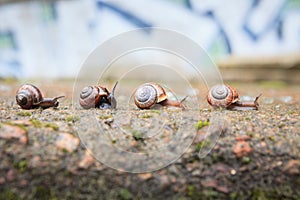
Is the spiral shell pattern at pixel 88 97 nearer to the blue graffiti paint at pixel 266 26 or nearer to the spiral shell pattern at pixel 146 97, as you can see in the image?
the spiral shell pattern at pixel 146 97

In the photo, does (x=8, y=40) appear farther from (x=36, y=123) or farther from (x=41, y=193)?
(x=41, y=193)

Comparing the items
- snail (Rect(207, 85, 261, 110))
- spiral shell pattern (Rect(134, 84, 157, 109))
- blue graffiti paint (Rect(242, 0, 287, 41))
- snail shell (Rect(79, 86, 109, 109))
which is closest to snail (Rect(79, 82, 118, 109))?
snail shell (Rect(79, 86, 109, 109))

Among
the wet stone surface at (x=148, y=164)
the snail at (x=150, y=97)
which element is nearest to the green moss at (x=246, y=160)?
the wet stone surface at (x=148, y=164)

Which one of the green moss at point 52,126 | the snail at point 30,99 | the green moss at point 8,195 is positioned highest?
the snail at point 30,99

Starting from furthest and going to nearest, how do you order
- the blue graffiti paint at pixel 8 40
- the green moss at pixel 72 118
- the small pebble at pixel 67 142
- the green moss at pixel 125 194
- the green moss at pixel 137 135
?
the blue graffiti paint at pixel 8 40 → the green moss at pixel 72 118 → the green moss at pixel 137 135 → the small pebble at pixel 67 142 → the green moss at pixel 125 194

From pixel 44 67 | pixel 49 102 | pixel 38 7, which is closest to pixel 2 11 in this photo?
pixel 38 7

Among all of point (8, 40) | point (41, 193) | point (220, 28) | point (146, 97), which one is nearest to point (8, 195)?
point (41, 193)
